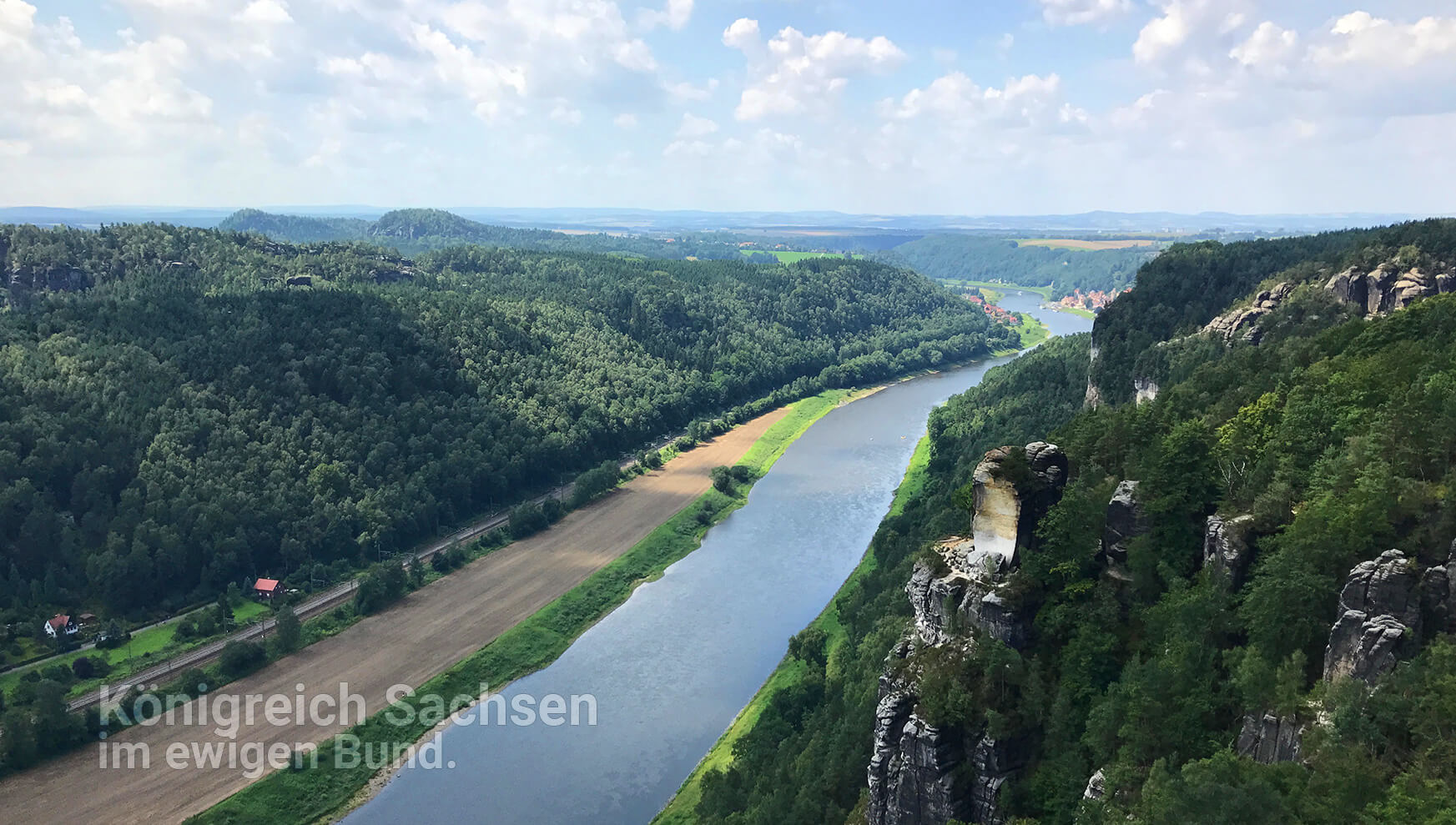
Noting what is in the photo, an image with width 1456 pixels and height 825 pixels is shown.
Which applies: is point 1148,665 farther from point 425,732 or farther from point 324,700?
point 324,700

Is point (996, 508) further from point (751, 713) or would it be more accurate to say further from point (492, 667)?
point (492, 667)

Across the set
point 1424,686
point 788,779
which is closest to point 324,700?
point 788,779

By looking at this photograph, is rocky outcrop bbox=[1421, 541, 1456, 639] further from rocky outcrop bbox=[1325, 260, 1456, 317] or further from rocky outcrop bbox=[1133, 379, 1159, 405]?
rocky outcrop bbox=[1133, 379, 1159, 405]

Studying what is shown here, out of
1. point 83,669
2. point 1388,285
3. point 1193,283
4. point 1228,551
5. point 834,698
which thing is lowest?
point 83,669

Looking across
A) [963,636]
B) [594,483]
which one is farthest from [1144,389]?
[594,483]

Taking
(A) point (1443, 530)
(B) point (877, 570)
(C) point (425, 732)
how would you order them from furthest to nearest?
(B) point (877, 570), (C) point (425, 732), (A) point (1443, 530)

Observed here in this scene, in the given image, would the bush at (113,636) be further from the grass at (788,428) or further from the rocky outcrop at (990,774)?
the grass at (788,428)
